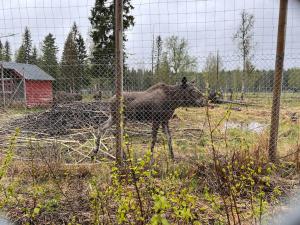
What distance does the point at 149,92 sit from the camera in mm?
7816

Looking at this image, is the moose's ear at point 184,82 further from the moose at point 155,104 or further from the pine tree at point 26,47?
the pine tree at point 26,47

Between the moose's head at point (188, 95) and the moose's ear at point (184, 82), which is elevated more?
the moose's ear at point (184, 82)

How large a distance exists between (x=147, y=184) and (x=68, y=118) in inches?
338

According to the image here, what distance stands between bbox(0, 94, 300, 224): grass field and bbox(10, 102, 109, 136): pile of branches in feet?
4.63

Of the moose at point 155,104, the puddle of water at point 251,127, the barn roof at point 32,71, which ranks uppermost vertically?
the barn roof at point 32,71

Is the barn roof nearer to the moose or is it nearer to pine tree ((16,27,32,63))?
pine tree ((16,27,32,63))

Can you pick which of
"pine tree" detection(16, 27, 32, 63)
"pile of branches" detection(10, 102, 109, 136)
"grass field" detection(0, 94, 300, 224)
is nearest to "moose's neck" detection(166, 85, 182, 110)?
"grass field" detection(0, 94, 300, 224)

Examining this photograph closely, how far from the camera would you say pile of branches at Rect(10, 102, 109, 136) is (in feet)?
→ 35.8

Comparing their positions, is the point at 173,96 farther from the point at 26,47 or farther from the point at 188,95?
the point at 26,47

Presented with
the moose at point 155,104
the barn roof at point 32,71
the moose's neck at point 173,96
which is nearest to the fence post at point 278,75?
the moose at point 155,104

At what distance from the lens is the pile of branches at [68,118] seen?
1093cm

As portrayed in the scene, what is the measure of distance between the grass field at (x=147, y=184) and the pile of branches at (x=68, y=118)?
1.41 meters

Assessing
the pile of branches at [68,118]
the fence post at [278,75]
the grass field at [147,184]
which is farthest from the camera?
the pile of branches at [68,118]

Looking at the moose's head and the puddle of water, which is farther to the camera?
the puddle of water
